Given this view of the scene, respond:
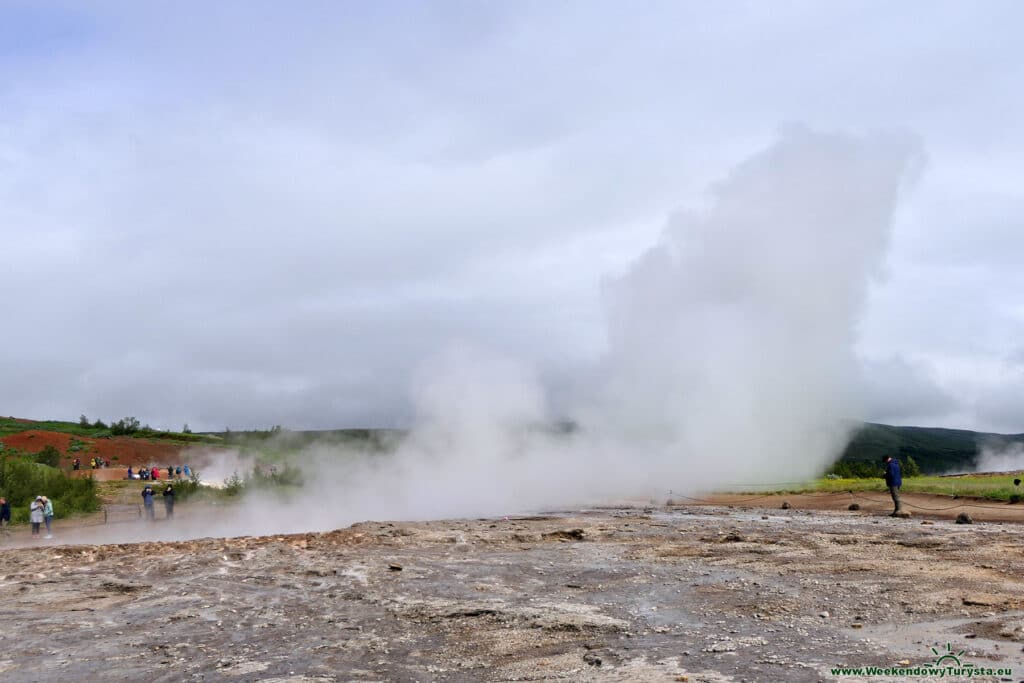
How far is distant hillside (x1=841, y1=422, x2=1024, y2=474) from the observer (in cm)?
11019

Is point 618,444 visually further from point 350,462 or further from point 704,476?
point 350,462

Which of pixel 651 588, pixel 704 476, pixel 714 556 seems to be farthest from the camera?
pixel 704 476

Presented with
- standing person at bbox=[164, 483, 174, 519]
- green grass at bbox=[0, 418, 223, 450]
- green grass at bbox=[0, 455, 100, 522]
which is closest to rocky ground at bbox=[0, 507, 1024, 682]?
standing person at bbox=[164, 483, 174, 519]

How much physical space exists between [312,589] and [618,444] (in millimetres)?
31226

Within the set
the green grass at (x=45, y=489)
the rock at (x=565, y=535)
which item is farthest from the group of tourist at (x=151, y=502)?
the rock at (x=565, y=535)

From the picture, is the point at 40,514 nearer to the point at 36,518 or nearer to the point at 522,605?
the point at 36,518

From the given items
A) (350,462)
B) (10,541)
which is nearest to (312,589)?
(10,541)

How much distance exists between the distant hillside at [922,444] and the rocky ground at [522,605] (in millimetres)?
94221

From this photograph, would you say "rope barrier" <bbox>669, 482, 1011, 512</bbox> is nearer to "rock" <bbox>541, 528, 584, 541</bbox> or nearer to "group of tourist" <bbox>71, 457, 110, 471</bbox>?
"rock" <bbox>541, 528, 584, 541</bbox>

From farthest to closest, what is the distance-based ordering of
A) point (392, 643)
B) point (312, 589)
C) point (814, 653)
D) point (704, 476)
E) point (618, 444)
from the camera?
point (618, 444), point (704, 476), point (312, 589), point (392, 643), point (814, 653)

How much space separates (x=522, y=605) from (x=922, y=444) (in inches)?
Answer: 5408

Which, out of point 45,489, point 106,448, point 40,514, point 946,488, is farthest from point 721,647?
point 106,448

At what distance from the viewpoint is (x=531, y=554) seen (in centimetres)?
1692

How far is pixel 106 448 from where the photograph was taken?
62406 mm
